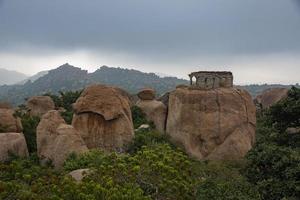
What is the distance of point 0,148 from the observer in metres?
21.4

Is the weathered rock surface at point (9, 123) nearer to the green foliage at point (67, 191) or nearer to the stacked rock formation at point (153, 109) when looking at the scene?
the stacked rock formation at point (153, 109)

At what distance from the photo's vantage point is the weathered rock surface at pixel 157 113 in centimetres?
2816

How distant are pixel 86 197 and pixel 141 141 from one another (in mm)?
A: 11911

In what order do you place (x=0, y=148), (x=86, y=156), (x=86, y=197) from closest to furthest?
(x=86, y=197)
(x=86, y=156)
(x=0, y=148)

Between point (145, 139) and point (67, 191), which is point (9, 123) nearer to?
point (145, 139)

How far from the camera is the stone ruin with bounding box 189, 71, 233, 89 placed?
27447mm

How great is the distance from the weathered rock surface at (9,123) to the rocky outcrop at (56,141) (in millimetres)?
2369

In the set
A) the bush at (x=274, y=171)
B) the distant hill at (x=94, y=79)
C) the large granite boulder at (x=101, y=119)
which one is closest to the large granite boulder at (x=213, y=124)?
the large granite boulder at (x=101, y=119)

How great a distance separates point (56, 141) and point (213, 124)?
24.1 feet

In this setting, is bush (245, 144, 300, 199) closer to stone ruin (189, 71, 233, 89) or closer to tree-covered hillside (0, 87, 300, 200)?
tree-covered hillside (0, 87, 300, 200)

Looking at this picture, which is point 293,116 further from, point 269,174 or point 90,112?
point 90,112

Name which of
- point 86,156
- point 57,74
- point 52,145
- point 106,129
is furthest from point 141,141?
point 57,74

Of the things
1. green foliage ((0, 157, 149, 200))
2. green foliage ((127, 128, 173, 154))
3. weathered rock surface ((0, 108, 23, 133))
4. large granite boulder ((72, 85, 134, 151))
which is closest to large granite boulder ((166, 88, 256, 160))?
green foliage ((127, 128, 173, 154))

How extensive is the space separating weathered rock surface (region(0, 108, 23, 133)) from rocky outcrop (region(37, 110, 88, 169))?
237 cm
